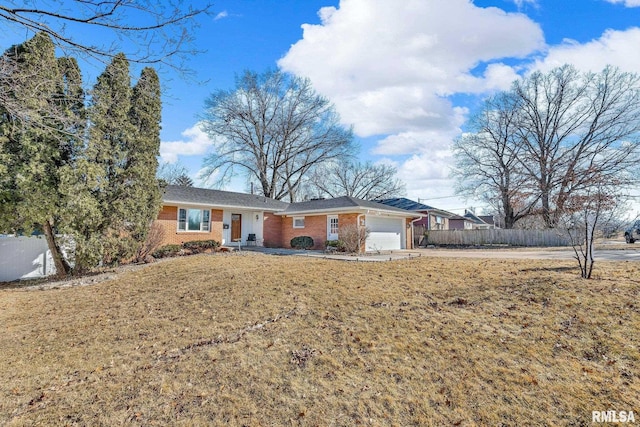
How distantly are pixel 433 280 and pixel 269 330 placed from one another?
4486mm

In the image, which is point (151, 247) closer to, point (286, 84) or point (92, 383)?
point (92, 383)

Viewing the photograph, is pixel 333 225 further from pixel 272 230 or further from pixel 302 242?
pixel 272 230

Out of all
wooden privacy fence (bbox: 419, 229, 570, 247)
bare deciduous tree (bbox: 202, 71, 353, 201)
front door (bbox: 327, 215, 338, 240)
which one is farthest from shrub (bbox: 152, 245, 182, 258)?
wooden privacy fence (bbox: 419, 229, 570, 247)

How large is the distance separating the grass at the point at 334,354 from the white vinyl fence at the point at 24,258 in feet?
15.6

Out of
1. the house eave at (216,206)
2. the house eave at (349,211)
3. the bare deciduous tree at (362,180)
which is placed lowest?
the house eave at (349,211)

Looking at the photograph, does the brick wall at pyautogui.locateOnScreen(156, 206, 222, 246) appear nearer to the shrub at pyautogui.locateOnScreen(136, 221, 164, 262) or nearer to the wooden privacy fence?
the shrub at pyautogui.locateOnScreen(136, 221, 164, 262)

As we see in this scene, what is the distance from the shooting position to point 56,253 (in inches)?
436

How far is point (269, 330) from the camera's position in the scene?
532cm

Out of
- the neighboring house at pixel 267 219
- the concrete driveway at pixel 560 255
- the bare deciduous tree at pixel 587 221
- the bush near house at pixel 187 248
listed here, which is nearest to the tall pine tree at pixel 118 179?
the bush near house at pixel 187 248

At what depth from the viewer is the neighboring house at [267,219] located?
17.1 m

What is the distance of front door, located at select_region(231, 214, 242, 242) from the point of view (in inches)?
787

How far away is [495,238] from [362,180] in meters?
17.1

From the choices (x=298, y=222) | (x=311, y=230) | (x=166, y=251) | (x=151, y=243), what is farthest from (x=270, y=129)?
(x=151, y=243)

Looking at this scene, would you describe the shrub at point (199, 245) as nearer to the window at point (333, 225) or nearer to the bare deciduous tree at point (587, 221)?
the window at point (333, 225)
